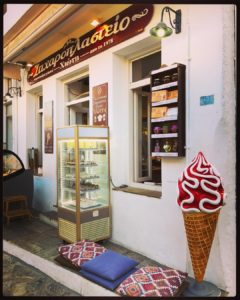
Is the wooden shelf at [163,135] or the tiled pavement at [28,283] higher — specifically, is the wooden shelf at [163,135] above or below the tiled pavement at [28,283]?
above

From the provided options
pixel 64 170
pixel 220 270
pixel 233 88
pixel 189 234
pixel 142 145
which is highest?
pixel 233 88

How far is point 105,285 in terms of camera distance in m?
2.90

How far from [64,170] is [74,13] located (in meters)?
2.67

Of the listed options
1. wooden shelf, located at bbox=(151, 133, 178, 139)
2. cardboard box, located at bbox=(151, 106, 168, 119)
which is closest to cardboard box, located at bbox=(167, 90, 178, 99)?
cardboard box, located at bbox=(151, 106, 168, 119)

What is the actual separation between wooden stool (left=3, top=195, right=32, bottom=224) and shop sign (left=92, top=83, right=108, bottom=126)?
99.8 inches

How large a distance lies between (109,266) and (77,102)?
3713 millimetres

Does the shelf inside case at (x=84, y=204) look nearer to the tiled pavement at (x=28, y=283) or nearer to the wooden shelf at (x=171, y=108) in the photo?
the tiled pavement at (x=28, y=283)

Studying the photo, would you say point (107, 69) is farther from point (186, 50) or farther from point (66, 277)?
point (66, 277)

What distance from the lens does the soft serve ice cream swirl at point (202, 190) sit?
244cm

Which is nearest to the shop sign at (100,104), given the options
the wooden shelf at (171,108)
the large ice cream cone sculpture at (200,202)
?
the wooden shelf at (171,108)

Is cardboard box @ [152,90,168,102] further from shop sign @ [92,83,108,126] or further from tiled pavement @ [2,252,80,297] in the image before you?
tiled pavement @ [2,252,80,297]

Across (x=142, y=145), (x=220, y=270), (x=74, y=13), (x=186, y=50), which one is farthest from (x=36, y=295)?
(x=74, y=13)

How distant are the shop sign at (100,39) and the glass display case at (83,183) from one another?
1.54 meters

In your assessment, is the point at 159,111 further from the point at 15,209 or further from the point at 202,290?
the point at 15,209
